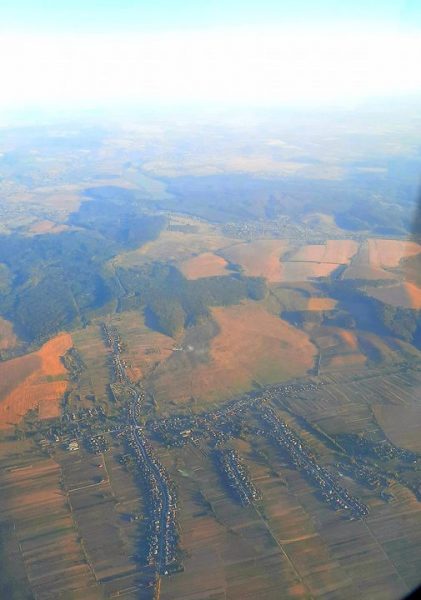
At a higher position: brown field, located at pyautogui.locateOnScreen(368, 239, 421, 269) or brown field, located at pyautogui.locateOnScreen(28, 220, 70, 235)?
brown field, located at pyautogui.locateOnScreen(368, 239, 421, 269)

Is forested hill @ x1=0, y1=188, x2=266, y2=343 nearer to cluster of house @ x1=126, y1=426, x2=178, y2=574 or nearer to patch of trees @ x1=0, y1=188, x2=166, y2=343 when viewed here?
patch of trees @ x1=0, y1=188, x2=166, y2=343


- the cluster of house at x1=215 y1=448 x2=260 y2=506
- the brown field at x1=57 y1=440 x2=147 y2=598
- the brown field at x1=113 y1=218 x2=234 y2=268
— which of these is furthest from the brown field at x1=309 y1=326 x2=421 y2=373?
the brown field at x1=113 y1=218 x2=234 y2=268

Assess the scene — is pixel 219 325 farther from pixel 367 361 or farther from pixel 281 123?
pixel 281 123

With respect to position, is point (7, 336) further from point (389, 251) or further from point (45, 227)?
point (389, 251)

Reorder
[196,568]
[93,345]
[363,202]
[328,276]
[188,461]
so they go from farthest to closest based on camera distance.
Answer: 1. [363,202]
2. [328,276]
3. [93,345]
4. [188,461]
5. [196,568]

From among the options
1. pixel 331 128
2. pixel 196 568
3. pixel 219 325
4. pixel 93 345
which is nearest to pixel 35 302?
pixel 93 345

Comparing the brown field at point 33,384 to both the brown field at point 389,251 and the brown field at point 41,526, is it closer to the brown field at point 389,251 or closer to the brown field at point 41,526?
the brown field at point 41,526
